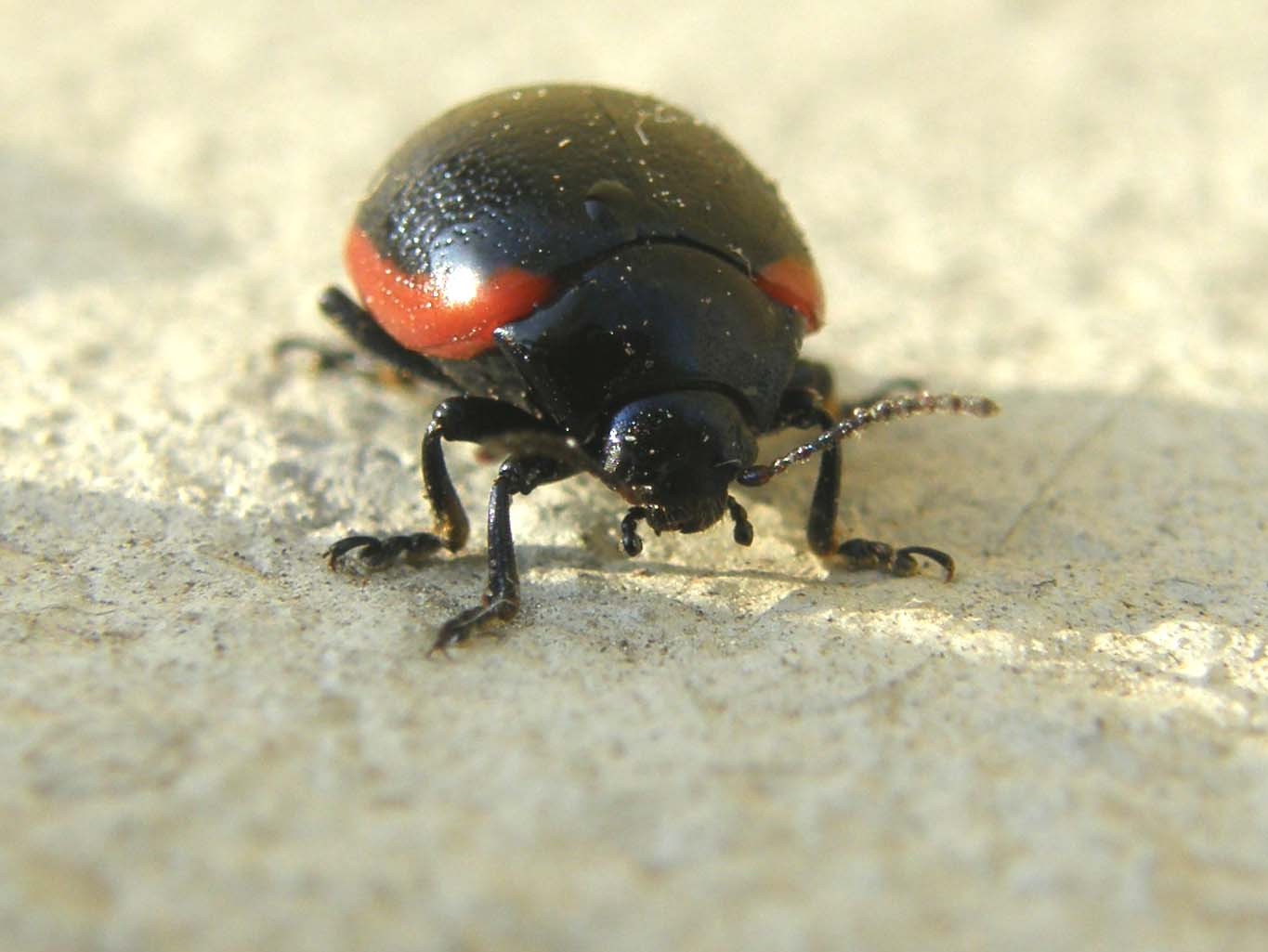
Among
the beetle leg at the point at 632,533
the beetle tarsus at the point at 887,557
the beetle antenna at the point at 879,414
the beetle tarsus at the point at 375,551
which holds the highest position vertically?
the beetle antenna at the point at 879,414

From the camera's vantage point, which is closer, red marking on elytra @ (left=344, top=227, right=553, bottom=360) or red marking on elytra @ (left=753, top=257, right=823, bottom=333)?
red marking on elytra @ (left=344, top=227, right=553, bottom=360)

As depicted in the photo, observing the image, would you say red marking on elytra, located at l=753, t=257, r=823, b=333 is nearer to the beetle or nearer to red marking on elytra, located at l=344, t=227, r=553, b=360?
the beetle

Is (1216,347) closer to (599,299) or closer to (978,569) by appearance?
(978,569)

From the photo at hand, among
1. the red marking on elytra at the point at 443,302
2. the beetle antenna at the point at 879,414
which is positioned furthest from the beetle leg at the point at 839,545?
the red marking on elytra at the point at 443,302

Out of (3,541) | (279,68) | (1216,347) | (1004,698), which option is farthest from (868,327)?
(279,68)

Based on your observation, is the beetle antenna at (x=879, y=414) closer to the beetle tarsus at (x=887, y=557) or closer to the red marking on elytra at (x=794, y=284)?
the beetle tarsus at (x=887, y=557)

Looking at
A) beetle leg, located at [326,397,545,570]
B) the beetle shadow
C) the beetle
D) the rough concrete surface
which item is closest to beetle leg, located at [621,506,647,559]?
the beetle

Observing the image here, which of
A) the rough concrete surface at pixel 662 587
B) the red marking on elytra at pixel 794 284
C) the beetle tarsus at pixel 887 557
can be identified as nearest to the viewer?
the rough concrete surface at pixel 662 587
